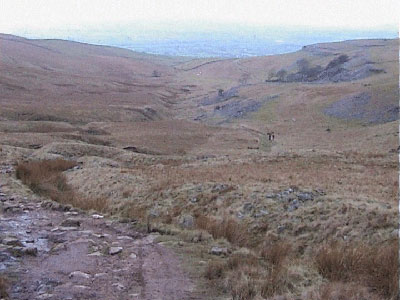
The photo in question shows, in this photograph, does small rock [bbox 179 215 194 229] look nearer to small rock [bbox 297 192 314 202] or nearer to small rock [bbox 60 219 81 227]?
small rock [bbox 60 219 81 227]

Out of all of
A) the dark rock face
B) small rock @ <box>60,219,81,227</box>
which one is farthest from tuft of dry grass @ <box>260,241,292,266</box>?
the dark rock face

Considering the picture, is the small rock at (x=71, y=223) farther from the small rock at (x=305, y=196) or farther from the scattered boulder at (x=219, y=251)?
the small rock at (x=305, y=196)

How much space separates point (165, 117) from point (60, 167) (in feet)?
189

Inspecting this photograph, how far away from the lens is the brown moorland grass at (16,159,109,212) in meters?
16.3

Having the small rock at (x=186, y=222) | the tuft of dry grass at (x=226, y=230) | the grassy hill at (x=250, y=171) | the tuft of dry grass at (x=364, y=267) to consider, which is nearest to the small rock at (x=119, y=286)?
the grassy hill at (x=250, y=171)

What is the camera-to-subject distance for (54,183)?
2161 centimetres

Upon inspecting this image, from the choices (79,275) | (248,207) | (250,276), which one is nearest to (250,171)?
(248,207)

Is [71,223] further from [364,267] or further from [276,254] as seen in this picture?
[364,267]

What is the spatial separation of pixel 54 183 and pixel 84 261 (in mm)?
12590

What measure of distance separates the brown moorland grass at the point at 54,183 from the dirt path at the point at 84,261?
263cm

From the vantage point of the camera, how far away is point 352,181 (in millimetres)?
21578

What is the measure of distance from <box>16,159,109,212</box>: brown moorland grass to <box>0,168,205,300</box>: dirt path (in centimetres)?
263

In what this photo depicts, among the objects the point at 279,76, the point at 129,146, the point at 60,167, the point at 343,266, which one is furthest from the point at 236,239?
the point at 279,76

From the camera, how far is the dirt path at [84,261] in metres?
8.39
